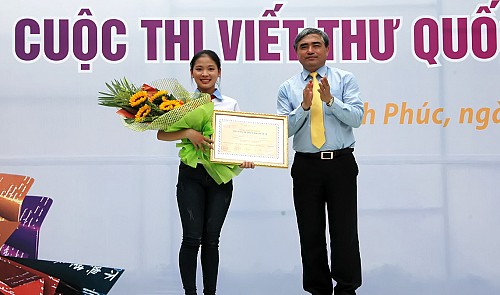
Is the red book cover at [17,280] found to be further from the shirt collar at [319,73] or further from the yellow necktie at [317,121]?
the shirt collar at [319,73]

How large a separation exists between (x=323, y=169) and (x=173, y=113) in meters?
0.71

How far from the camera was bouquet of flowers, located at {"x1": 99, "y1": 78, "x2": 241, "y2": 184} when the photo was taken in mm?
2475

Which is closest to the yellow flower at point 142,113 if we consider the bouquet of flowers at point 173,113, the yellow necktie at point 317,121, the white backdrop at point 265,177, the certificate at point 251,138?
the bouquet of flowers at point 173,113

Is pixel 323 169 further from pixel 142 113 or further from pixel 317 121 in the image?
pixel 142 113

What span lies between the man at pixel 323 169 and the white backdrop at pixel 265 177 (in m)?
0.70

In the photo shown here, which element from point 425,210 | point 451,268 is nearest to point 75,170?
point 425,210

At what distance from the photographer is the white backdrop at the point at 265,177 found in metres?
3.37

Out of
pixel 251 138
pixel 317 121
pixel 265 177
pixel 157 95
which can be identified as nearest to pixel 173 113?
pixel 157 95

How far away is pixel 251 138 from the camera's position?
2605 mm

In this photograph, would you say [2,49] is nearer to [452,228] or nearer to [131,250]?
[131,250]

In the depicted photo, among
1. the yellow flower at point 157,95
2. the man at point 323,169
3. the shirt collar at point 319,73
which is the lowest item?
the man at point 323,169

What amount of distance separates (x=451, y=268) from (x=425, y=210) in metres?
0.37

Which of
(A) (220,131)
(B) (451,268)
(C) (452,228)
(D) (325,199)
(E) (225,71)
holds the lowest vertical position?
(B) (451,268)

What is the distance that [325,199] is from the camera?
2693mm
